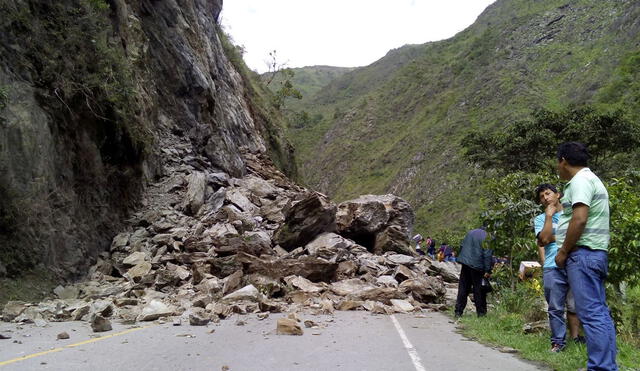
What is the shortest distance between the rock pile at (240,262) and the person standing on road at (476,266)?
1937mm

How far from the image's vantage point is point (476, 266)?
376 inches

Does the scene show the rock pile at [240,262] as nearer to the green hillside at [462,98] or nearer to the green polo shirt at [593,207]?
the green polo shirt at [593,207]

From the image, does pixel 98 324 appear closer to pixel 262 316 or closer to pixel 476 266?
pixel 262 316

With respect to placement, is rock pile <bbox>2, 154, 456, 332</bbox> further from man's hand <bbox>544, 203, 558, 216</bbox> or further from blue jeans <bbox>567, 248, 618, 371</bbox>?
blue jeans <bbox>567, 248, 618, 371</bbox>

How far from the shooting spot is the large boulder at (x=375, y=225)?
20.0 metres

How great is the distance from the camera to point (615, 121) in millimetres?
27812

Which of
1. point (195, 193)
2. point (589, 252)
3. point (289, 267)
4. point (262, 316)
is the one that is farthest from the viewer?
point (195, 193)

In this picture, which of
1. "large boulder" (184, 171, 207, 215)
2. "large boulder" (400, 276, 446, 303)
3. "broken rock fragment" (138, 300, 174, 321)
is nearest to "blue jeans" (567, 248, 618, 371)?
"broken rock fragment" (138, 300, 174, 321)

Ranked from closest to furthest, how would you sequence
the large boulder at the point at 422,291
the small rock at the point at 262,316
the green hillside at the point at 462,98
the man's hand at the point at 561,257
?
the man's hand at the point at 561,257 < the small rock at the point at 262,316 < the large boulder at the point at 422,291 < the green hillside at the point at 462,98

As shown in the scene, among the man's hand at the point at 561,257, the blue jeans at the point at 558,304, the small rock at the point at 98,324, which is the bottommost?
the small rock at the point at 98,324

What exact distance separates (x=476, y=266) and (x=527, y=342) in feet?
9.96

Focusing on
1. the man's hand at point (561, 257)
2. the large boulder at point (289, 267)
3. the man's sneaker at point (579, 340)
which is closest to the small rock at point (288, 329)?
the man's sneaker at point (579, 340)

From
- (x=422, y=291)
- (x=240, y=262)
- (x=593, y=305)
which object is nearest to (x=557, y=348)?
(x=593, y=305)

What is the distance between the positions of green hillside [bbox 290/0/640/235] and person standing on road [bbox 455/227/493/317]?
37.3 metres
